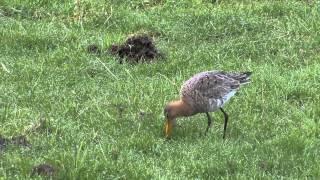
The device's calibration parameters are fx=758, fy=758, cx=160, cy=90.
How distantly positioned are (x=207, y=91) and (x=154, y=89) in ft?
4.36

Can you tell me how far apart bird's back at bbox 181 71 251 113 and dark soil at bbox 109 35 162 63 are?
2.27 m

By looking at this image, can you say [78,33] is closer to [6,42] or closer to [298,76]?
[6,42]

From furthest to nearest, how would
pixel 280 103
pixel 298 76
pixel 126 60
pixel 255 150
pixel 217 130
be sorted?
1. pixel 126 60
2. pixel 298 76
3. pixel 280 103
4. pixel 217 130
5. pixel 255 150

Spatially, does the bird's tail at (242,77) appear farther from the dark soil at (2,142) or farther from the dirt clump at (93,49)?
the dirt clump at (93,49)

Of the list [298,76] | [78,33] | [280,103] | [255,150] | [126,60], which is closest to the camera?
[255,150]

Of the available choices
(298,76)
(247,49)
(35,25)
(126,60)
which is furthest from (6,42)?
(298,76)

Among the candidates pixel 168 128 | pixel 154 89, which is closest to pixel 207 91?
pixel 168 128

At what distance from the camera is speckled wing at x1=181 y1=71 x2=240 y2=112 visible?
24.5 ft

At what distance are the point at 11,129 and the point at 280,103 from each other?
2.94m

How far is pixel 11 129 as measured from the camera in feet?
24.1

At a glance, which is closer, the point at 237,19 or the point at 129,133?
the point at 129,133

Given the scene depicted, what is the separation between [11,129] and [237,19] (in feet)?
15.8

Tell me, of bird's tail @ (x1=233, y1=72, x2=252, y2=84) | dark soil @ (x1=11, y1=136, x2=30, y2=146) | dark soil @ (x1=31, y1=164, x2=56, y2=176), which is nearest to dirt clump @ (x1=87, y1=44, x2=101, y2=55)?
bird's tail @ (x1=233, y1=72, x2=252, y2=84)

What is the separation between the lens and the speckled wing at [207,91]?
7469 millimetres
